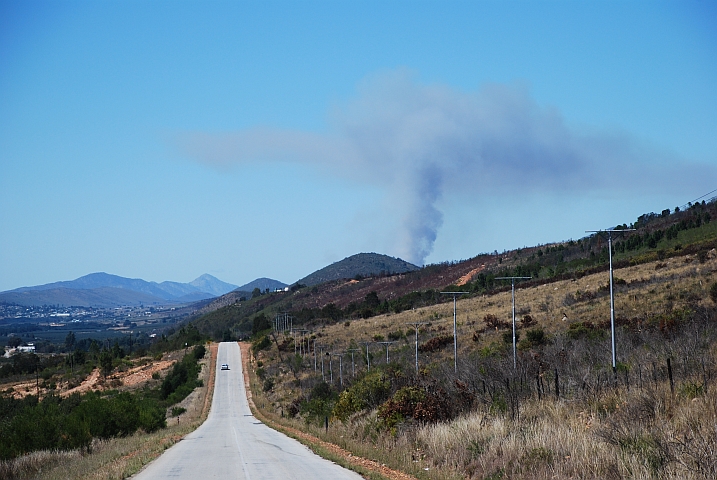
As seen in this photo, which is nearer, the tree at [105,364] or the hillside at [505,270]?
the hillside at [505,270]

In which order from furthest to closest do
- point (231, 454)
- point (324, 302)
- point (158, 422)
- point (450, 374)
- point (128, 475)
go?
point (324, 302) < point (158, 422) < point (450, 374) < point (231, 454) < point (128, 475)

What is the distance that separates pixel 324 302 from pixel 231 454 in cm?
13766

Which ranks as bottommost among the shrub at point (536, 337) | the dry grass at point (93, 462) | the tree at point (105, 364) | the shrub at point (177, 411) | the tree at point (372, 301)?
the shrub at point (177, 411)

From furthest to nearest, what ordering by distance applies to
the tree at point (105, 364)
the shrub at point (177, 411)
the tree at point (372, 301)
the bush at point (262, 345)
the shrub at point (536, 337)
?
the tree at point (372, 301)
the bush at point (262, 345)
the tree at point (105, 364)
the shrub at point (177, 411)
the shrub at point (536, 337)

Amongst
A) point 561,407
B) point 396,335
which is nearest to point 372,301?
point 396,335

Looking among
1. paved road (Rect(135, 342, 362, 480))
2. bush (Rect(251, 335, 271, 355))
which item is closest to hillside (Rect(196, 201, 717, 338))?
bush (Rect(251, 335, 271, 355))

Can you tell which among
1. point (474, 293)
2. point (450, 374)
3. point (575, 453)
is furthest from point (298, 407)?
point (474, 293)

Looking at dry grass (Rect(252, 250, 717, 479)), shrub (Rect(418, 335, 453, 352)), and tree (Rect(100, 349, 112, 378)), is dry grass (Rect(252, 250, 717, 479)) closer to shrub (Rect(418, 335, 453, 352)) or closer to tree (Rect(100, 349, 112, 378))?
shrub (Rect(418, 335, 453, 352))

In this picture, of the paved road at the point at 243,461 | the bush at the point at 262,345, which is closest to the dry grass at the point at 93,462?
the paved road at the point at 243,461

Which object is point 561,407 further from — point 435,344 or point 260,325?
point 260,325

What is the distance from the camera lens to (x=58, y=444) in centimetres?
3116

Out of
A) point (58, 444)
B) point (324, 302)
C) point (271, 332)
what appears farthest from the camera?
point (324, 302)

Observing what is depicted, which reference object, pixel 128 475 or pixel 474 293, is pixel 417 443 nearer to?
pixel 128 475

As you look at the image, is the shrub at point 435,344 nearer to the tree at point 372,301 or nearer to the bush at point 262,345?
the bush at point 262,345
